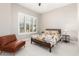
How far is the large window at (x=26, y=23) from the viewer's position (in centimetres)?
469

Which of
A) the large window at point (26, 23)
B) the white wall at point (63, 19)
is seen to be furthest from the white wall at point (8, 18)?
the white wall at point (63, 19)

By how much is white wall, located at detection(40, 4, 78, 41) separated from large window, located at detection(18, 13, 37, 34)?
0.88 m

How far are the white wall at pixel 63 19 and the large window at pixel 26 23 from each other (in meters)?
0.88

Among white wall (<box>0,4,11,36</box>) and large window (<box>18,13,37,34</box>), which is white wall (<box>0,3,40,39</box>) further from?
large window (<box>18,13,37,34</box>)

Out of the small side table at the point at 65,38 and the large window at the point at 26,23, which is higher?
the large window at the point at 26,23

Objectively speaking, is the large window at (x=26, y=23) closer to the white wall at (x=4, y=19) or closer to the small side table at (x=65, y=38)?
the white wall at (x=4, y=19)

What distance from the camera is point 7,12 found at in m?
3.47

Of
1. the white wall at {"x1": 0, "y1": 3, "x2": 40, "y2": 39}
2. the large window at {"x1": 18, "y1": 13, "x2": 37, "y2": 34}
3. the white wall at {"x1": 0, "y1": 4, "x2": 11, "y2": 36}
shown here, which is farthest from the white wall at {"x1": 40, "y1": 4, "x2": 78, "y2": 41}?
the white wall at {"x1": 0, "y1": 4, "x2": 11, "y2": 36}

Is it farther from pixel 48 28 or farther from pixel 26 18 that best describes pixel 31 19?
pixel 48 28

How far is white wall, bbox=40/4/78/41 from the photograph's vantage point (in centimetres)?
402

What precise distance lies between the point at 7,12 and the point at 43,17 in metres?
2.52

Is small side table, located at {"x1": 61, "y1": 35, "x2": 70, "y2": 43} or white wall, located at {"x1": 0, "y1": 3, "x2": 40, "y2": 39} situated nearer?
white wall, located at {"x1": 0, "y1": 3, "x2": 40, "y2": 39}

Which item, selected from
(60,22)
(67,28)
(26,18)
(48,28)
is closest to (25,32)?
(26,18)

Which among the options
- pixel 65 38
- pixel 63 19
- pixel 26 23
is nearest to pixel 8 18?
pixel 26 23
